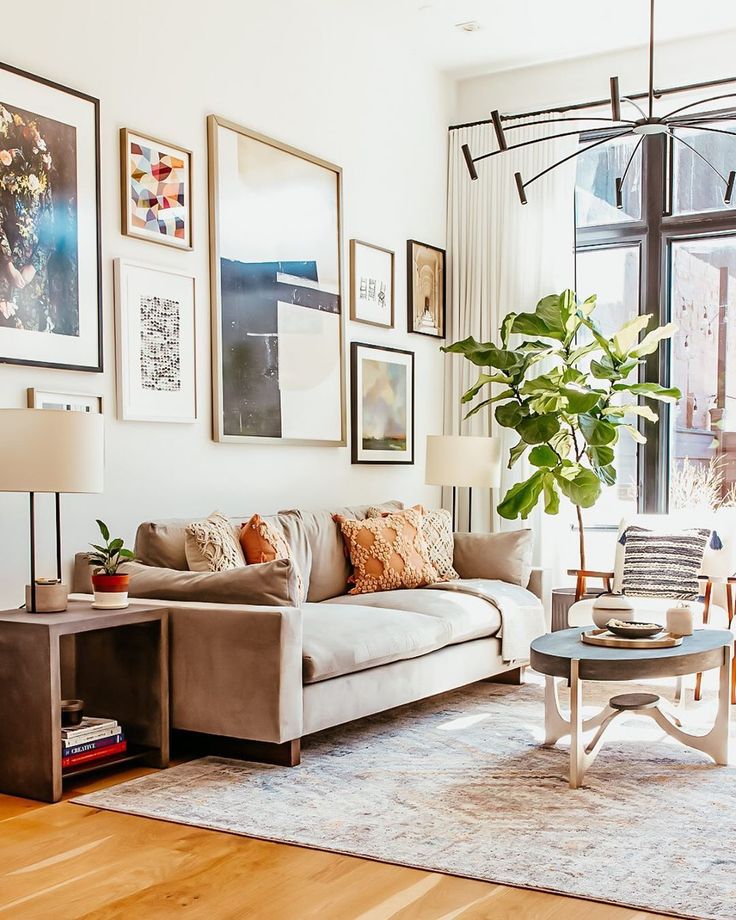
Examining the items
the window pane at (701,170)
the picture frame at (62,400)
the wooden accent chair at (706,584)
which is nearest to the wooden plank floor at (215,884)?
the picture frame at (62,400)

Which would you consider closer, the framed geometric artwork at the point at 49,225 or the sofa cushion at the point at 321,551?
the framed geometric artwork at the point at 49,225

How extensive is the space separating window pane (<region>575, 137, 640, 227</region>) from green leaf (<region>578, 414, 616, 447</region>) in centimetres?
146

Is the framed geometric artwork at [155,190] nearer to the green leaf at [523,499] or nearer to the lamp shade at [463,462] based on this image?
the lamp shade at [463,462]

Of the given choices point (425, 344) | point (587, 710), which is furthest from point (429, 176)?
point (587, 710)

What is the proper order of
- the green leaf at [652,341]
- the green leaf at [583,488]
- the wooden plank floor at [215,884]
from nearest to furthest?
the wooden plank floor at [215,884], the green leaf at [583,488], the green leaf at [652,341]

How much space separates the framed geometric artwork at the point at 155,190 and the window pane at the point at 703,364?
119 inches

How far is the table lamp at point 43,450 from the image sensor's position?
3447 millimetres

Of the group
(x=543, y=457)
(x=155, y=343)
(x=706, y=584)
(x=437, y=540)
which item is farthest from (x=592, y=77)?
(x=155, y=343)

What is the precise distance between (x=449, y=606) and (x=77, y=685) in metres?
1.57

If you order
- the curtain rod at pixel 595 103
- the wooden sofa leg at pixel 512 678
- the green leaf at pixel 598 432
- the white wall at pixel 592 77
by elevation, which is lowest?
the wooden sofa leg at pixel 512 678

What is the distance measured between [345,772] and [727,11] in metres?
4.39

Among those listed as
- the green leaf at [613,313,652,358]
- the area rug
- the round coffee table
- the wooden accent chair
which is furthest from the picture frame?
the green leaf at [613,313,652,358]

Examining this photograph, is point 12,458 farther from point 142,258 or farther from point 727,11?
point 727,11

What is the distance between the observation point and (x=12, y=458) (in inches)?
136
